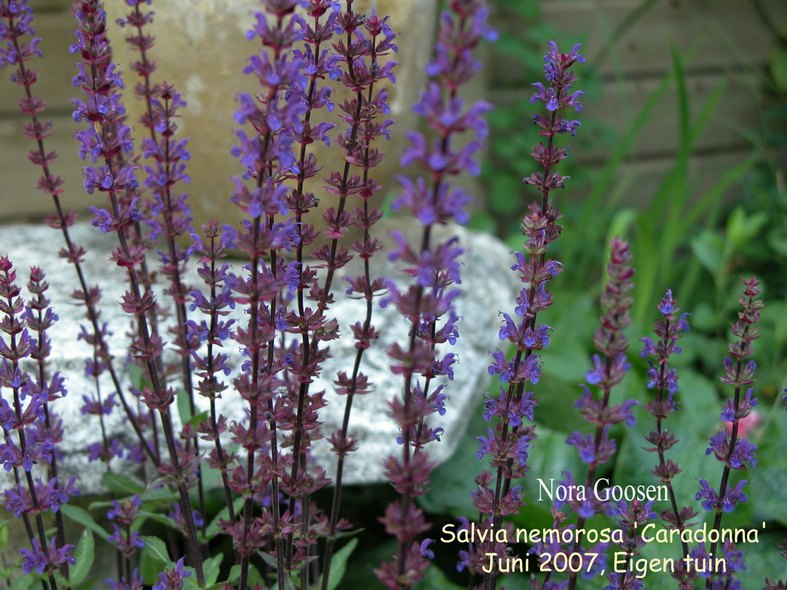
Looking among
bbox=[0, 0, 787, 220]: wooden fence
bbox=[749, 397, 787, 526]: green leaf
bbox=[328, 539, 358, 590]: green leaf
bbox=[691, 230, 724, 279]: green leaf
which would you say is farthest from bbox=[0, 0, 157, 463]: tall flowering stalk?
bbox=[691, 230, 724, 279]: green leaf

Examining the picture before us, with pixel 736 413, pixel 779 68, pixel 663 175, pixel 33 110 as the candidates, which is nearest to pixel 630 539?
pixel 736 413

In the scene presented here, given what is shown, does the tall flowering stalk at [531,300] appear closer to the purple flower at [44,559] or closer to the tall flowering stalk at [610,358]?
the tall flowering stalk at [610,358]

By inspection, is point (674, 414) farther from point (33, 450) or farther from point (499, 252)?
point (33, 450)

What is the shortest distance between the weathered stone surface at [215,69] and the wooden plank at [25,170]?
1144mm

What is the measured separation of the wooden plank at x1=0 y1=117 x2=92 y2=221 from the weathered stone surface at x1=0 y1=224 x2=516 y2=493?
0.72m

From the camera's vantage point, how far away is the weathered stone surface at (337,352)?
1684mm

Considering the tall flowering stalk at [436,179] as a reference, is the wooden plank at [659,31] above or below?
above

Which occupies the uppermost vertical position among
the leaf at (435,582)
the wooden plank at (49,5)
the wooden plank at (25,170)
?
the wooden plank at (49,5)

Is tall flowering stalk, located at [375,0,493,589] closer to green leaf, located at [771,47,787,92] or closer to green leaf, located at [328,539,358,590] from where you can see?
green leaf, located at [328,539,358,590]

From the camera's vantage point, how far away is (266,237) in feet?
2.89

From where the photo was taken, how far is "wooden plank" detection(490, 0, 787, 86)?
3.90 metres

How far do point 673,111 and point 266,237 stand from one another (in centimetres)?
402

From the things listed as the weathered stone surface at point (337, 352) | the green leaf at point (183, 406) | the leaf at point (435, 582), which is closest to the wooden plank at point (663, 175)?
the weathered stone surface at point (337, 352)

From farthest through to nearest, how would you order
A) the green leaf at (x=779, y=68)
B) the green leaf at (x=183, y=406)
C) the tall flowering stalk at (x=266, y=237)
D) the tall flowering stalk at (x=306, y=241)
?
the green leaf at (x=779, y=68) → the green leaf at (x=183, y=406) → the tall flowering stalk at (x=306, y=241) → the tall flowering stalk at (x=266, y=237)
